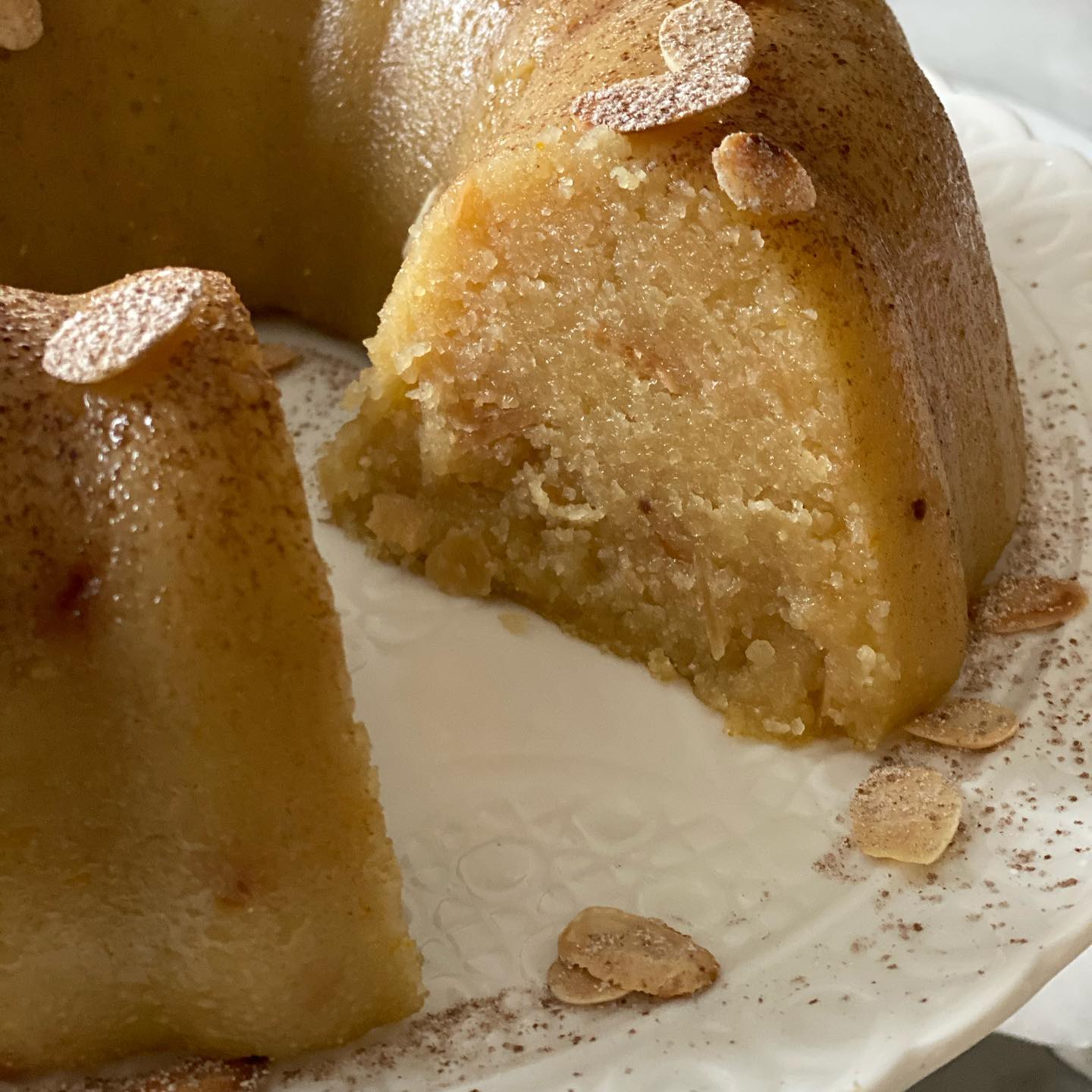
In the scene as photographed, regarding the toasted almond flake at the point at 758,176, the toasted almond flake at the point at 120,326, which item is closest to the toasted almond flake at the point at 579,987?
the toasted almond flake at the point at 120,326

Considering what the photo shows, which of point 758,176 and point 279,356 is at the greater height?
point 758,176

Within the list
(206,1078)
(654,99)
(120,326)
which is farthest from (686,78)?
(206,1078)

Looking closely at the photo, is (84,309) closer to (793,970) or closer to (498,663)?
(498,663)

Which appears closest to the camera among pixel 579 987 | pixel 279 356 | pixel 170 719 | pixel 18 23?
pixel 170 719

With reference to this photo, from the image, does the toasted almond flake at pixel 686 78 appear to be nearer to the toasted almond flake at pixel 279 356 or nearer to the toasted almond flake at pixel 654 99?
the toasted almond flake at pixel 654 99

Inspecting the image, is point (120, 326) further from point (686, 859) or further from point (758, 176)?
point (686, 859)

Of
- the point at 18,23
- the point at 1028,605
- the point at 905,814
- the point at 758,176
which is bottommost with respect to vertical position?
the point at 905,814

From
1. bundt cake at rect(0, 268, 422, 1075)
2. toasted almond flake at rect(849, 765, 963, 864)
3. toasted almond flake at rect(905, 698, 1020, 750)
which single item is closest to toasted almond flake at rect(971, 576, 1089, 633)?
toasted almond flake at rect(905, 698, 1020, 750)
